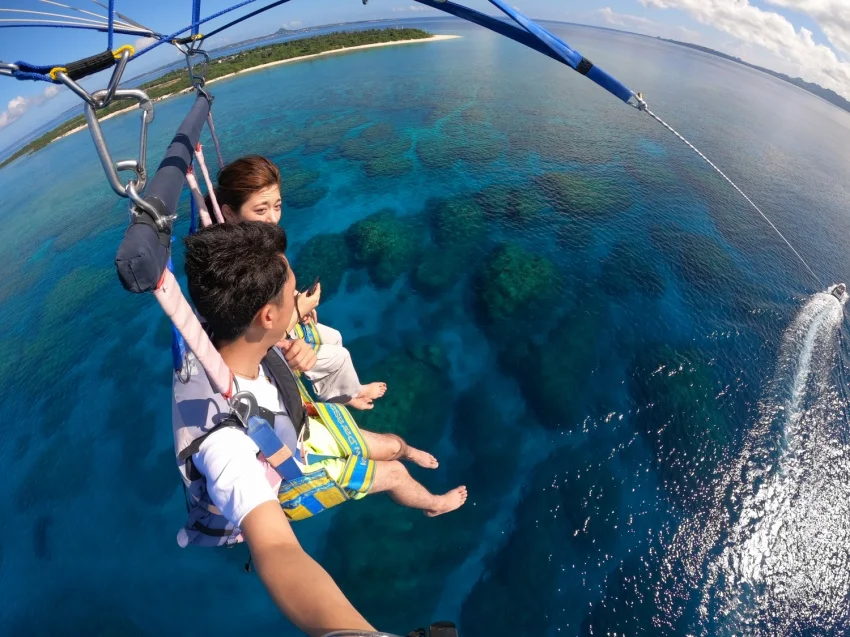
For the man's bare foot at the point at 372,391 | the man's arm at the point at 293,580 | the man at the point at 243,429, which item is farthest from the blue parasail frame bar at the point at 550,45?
the man's bare foot at the point at 372,391

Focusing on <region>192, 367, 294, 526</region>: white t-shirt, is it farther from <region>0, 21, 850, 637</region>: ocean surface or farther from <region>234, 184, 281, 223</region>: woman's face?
<region>0, 21, 850, 637</region>: ocean surface

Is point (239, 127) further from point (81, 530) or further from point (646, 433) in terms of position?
point (646, 433)

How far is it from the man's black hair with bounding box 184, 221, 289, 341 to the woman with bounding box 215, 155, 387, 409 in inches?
63.0

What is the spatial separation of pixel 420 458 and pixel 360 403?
1423mm

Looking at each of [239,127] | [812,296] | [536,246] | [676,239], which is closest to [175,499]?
[536,246]

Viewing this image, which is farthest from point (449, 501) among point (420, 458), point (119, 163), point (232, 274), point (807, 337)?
point (807, 337)

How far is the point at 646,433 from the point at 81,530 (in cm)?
970

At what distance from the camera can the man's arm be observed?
1.51m

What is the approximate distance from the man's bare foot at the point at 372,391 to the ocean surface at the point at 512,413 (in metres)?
0.48

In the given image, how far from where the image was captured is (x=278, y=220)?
3.98m

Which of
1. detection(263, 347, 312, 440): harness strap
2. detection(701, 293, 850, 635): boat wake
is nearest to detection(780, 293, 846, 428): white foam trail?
detection(701, 293, 850, 635): boat wake

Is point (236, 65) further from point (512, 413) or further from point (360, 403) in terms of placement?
point (512, 413)

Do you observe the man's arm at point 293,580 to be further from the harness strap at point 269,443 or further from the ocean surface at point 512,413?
the ocean surface at point 512,413

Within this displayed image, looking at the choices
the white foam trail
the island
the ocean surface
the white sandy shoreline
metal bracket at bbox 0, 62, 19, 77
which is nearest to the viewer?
metal bracket at bbox 0, 62, 19, 77
